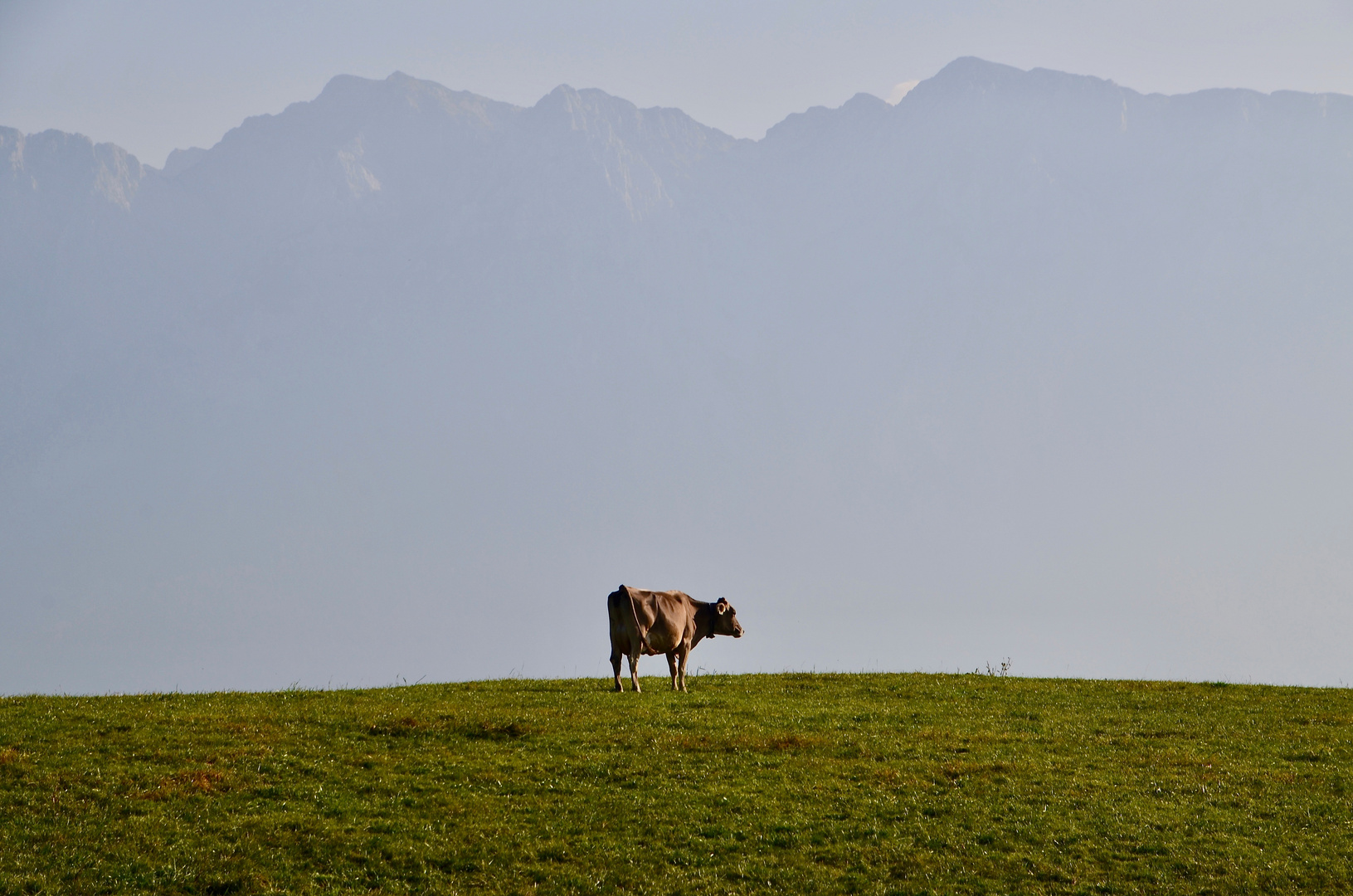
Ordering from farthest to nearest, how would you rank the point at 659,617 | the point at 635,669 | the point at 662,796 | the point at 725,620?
the point at 725,620 → the point at 659,617 → the point at 635,669 → the point at 662,796

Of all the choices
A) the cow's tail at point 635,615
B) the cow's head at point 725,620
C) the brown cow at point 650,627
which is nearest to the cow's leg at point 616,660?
the brown cow at point 650,627

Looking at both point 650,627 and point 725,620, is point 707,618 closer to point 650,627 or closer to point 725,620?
point 725,620

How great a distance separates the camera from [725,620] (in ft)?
113

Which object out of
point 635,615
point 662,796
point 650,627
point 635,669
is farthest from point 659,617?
point 662,796

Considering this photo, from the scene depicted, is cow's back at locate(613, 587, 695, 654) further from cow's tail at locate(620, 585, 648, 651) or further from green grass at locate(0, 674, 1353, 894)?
green grass at locate(0, 674, 1353, 894)

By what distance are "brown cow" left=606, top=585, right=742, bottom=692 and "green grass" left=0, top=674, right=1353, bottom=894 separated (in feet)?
6.57

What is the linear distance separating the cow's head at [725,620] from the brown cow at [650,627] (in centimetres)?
144

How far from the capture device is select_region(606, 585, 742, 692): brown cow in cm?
2978

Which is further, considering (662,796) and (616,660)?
(616,660)

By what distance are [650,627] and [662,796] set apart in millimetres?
10823

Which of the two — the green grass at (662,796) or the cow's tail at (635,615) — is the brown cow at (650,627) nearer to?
the cow's tail at (635,615)

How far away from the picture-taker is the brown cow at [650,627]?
29781mm

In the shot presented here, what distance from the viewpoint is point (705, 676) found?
3406cm

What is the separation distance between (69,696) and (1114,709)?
82.6 ft
